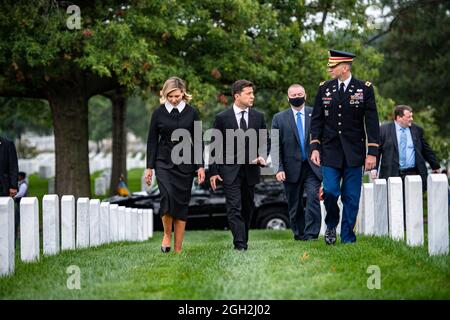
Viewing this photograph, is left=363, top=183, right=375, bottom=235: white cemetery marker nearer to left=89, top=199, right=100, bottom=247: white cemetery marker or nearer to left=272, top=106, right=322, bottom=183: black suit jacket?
left=272, top=106, right=322, bottom=183: black suit jacket

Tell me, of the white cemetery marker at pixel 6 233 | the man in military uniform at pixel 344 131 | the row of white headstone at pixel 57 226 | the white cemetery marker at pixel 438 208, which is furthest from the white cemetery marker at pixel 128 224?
the white cemetery marker at pixel 438 208

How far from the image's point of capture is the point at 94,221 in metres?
13.6

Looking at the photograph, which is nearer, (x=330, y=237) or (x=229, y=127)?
(x=330, y=237)

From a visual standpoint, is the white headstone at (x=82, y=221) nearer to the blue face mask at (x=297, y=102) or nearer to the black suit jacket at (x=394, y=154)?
the blue face mask at (x=297, y=102)

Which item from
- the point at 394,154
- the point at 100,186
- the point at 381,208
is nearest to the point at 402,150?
the point at 394,154

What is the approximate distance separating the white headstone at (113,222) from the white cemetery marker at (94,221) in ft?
5.50

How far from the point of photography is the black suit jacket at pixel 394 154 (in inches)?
535

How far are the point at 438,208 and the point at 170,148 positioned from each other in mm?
3529

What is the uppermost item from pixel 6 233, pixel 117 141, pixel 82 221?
pixel 117 141

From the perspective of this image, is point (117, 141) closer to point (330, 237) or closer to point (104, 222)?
point (104, 222)

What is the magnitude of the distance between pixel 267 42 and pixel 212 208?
4.52m

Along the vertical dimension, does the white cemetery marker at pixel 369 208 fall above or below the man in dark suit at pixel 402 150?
below

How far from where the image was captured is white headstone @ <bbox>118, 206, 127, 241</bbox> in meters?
16.8
